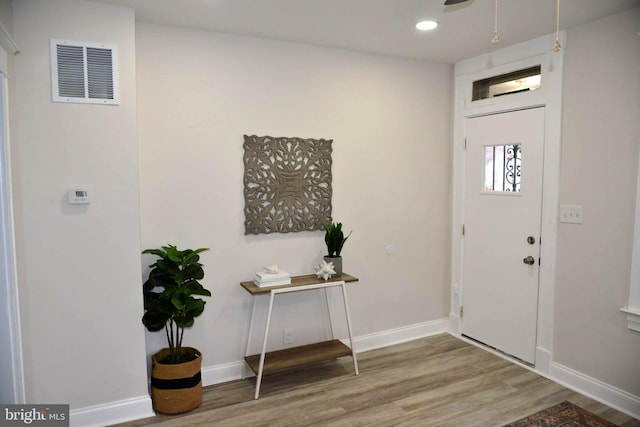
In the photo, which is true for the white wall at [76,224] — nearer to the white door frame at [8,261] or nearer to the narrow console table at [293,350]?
the white door frame at [8,261]

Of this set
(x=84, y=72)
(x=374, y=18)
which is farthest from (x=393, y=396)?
(x=84, y=72)

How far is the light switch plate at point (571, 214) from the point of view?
2.94 meters

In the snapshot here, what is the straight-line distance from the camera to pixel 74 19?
2.39 m

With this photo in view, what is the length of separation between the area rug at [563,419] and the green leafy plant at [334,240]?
1609mm

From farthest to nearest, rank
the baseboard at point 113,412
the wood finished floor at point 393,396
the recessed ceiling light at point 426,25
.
→ the recessed ceiling light at point 426,25 < the wood finished floor at point 393,396 < the baseboard at point 113,412

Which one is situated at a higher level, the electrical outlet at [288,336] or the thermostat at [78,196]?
the thermostat at [78,196]

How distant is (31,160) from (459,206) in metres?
3.34

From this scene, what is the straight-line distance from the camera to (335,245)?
3.29 meters

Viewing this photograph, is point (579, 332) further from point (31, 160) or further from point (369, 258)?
point (31, 160)

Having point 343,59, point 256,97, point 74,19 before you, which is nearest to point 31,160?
point 74,19

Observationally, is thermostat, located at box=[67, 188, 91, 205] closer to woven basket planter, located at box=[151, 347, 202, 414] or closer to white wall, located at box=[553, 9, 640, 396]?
woven basket planter, located at box=[151, 347, 202, 414]

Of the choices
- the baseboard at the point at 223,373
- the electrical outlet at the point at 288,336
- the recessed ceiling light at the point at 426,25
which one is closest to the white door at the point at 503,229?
the recessed ceiling light at the point at 426,25

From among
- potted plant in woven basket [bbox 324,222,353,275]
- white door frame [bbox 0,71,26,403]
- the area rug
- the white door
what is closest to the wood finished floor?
the area rug

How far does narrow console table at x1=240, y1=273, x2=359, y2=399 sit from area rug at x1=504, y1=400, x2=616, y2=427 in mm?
1199
